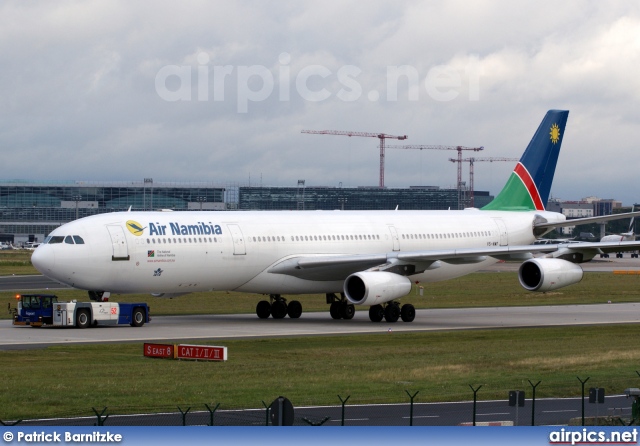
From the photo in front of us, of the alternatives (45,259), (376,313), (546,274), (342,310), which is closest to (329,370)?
(45,259)

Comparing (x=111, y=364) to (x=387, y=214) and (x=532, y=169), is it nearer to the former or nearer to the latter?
(x=387, y=214)

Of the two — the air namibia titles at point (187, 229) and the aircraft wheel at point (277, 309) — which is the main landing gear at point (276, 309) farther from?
the air namibia titles at point (187, 229)

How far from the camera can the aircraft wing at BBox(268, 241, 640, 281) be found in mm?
54156

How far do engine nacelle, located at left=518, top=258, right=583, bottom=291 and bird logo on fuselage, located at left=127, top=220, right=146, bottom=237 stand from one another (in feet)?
61.6

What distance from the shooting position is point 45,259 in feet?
160

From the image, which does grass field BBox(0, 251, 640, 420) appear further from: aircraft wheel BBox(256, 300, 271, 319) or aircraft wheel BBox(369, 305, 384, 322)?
aircraft wheel BBox(256, 300, 271, 319)

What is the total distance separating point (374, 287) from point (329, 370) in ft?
50.8

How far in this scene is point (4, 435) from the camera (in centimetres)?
1934

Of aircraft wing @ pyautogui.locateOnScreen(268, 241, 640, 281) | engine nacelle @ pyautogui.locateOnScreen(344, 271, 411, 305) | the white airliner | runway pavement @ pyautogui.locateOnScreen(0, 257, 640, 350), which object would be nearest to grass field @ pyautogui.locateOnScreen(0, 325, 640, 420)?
runway pavement @ pyautogui.locateOnScreen(0, 257, 640, 350)

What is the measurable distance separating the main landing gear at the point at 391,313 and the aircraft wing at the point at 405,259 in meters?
1.93

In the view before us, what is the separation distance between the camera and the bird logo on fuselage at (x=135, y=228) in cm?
5031

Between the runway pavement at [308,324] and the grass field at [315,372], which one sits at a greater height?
the runway pavement at [308,324]

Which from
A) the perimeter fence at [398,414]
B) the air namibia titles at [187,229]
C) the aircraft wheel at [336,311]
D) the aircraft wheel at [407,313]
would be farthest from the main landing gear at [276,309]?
the perimeter fence at [398,414]

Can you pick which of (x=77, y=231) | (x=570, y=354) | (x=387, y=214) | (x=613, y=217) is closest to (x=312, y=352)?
(x=570, y=354)
